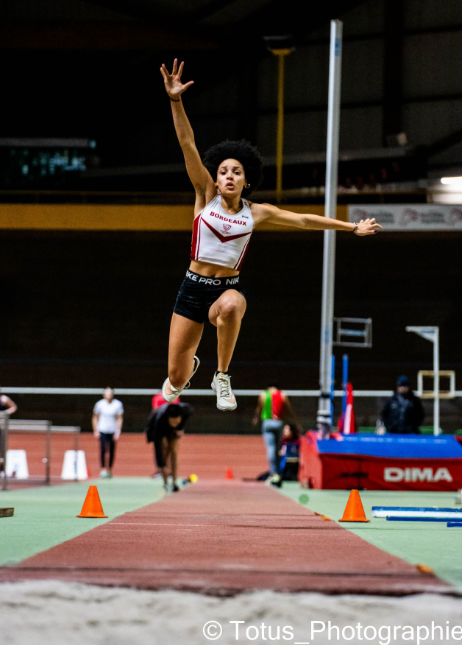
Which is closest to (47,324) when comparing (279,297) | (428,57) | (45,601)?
(279,297)

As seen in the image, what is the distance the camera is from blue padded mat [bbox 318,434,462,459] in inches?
434

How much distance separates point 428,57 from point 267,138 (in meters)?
5.68

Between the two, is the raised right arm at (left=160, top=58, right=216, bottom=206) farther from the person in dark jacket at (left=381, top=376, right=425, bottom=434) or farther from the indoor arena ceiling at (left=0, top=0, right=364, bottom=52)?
the indoor arena ceiling at (left=0, top=0, right=364, bottom=52)

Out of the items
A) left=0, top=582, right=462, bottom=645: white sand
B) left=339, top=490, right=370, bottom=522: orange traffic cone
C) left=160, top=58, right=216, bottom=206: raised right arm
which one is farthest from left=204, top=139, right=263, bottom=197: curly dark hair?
left=0, top=582, right=462, bottom=645: white sand

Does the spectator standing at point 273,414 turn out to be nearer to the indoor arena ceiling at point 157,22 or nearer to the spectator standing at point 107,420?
the spectator standing at point 107,420

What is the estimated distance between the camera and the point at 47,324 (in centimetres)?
2111

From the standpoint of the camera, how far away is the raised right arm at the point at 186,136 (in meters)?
4.83

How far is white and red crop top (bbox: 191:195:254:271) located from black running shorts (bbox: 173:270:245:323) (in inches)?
5.0

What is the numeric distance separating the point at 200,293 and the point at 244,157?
1035 mm

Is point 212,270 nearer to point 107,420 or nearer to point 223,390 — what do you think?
point 223,390

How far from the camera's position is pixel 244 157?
5.51 meters

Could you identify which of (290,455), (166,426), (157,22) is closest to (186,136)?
(166,426)

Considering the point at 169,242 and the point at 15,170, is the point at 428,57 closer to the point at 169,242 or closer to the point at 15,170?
the point at 169,242

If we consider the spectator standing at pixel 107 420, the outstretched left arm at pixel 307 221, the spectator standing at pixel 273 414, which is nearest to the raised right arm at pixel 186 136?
the outstretched left arm at pixel 307 221
